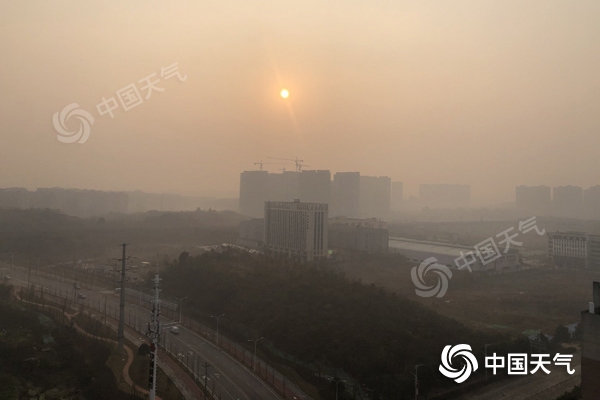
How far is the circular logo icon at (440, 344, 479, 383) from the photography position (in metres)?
8.83

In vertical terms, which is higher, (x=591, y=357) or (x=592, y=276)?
(x=591, y=357)

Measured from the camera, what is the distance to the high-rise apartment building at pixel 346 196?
160 ft

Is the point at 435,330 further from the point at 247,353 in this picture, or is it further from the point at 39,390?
the point at 39,390

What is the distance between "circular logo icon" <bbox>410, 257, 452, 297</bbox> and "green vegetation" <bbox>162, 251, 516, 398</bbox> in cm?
492

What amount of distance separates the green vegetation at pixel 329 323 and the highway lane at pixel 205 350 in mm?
974

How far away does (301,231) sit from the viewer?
22406 mm

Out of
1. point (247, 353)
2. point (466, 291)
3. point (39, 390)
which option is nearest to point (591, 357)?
point (247, 353)

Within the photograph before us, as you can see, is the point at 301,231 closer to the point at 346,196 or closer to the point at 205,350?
the point at 205,350

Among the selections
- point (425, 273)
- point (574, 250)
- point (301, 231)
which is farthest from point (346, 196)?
point (425, 273)

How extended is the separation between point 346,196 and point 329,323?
39.1 meters

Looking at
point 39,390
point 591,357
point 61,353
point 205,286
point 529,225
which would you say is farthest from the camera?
point 529,225

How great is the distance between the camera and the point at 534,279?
70.2 ft

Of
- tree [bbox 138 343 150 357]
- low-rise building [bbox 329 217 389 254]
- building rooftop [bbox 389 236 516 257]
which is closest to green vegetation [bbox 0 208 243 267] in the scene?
low-rise building [bbox 329 217 389 254]

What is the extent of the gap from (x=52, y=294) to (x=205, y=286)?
5.46 m
